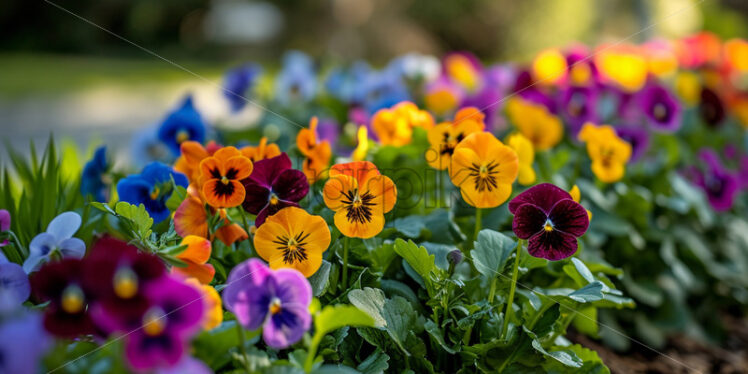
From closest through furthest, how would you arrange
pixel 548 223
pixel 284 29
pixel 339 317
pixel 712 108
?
pixel 339 317 → pixel 548 223 → pixel 712 108 → pixel 284 29

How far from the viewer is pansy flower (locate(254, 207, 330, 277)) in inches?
45.8

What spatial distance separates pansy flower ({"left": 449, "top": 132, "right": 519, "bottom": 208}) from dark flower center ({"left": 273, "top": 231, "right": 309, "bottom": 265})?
330 mm

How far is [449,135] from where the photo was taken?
1.49 meters

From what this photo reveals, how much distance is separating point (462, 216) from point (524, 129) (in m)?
0.55

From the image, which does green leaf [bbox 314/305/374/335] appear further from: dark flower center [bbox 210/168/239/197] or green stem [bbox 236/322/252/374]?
dark flower center [bbox 210/168/239/197]

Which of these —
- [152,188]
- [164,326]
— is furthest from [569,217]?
[152,188]

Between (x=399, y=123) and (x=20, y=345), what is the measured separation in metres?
1.12

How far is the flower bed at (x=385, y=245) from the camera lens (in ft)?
2.74

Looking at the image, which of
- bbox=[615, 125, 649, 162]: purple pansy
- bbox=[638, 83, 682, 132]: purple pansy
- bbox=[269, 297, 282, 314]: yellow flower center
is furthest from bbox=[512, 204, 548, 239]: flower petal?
bbox=[638, 83, 682, 132]: purple pansy

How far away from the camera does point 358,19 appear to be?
12.8 metres

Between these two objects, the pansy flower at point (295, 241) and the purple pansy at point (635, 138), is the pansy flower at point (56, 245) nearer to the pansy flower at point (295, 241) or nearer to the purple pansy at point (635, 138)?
the pansy flower at point (295, 241)

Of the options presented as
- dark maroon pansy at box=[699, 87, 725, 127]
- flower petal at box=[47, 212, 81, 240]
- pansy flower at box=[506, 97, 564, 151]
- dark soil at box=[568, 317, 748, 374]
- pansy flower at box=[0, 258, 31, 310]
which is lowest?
dark soil at box=[568, 317, 748, 374]

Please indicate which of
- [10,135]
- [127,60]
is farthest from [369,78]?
[127,60]

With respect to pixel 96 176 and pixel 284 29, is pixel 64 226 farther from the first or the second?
pixel 284 29
